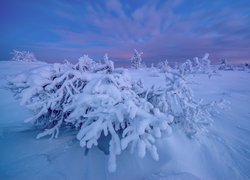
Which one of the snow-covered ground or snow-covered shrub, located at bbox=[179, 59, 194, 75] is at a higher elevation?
snow-covered shrub, located at bbox=[179, 59, 194, 75]

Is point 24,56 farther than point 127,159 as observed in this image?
Yes

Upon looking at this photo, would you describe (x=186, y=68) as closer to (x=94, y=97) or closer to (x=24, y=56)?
(x=94, y=97)

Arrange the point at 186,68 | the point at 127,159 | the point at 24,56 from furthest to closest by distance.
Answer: the point at 24,56
the point at 186,68
the point at 127,159

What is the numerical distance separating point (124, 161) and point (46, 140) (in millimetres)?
1465

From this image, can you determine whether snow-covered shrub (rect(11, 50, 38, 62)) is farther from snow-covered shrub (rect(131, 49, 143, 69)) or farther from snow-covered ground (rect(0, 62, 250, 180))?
snow-covered ground (rect(0, 62, 250, 180))

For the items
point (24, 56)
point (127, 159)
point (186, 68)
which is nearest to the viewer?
point (127, 159)

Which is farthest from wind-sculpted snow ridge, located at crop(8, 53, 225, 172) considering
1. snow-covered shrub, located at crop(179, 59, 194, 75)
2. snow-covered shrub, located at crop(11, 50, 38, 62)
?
snow-covered shrub, located at crop(11, 50, 38, 62)

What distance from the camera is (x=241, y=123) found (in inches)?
182

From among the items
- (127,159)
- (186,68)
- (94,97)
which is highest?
(186,68)

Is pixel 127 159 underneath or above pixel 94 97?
underneath

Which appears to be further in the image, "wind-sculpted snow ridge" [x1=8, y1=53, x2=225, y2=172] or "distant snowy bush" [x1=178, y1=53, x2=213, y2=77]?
"distant snowy bush" [x1=178, y1=53, x2=213, y2=77]

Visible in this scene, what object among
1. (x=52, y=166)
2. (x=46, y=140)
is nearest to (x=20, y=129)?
(x=46, y=140)

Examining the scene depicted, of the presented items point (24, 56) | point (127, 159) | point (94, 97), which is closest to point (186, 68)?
point (94, 97)

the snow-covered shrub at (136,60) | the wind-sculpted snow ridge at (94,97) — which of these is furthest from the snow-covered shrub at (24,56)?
the wind-sculpted snow ridge at (94,97)
